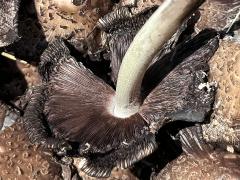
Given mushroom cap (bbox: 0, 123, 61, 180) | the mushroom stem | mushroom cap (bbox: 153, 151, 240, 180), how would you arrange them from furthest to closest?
mushroom cap (bbox: 0, 123, 61, 180) < mushroom cap (bbox: 153, 151, 240, 180) < the mushroom stem

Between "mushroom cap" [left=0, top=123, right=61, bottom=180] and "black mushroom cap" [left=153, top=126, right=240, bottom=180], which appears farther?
"mushroom cap" [left=0, top=123, right=61, bottom=180]

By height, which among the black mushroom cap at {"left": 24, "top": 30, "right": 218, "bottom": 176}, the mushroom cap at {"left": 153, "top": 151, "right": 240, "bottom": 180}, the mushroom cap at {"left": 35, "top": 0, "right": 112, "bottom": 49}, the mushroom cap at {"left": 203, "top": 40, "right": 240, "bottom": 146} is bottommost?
the mushroom cap at {"left": 153, "top": 151, "right": 240, "bottom": 180}

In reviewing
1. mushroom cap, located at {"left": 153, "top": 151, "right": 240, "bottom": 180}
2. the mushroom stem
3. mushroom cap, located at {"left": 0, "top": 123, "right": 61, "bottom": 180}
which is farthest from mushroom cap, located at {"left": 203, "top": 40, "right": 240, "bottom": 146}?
mushroom cap, located at {"left": 0, "top": 123, "right": 61, "bottom": 180}

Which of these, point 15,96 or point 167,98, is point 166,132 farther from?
point 15,96

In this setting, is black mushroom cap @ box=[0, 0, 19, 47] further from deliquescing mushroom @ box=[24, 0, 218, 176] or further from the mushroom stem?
the mushroom stem

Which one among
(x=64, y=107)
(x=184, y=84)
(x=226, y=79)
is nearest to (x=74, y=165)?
(x=64, y=107)

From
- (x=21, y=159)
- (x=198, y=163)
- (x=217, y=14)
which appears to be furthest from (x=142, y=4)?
(x=21, y=159)

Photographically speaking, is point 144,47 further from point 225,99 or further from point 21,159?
point 21,159

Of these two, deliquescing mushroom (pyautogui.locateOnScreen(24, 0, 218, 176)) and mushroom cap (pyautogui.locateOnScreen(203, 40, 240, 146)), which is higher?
deliquescing mushroom (pyautogui.locateOnScreen(24, 0, 218, 176))

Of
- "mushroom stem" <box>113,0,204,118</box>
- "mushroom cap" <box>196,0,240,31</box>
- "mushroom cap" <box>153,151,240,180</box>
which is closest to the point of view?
"mushroom stem" <box>113,0,204,118</box>
